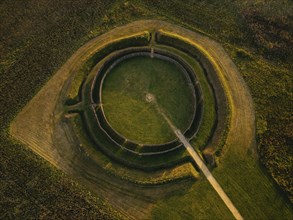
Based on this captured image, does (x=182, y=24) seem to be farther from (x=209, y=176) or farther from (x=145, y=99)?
(x=209, y=176)

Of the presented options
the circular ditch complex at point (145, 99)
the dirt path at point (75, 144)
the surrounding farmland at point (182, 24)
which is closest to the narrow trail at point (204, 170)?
the circular ditch complex at point (145, 99)

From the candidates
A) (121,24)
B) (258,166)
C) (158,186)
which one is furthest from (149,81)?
(258,166)

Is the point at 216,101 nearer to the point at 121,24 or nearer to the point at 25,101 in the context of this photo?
the point at 121,24

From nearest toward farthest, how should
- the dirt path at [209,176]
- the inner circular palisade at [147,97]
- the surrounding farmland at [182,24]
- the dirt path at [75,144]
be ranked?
1. the dirt path at [209,176]
2. the surrounding farmland at [182,24]
3. the dirt path at [75,144]
4. the inner circular palisade at [147,97]

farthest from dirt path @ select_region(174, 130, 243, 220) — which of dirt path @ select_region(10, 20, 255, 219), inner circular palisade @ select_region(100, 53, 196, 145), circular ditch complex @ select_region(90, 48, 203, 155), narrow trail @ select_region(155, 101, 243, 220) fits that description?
dirt path @ select_region(10, 20, 255, 219)

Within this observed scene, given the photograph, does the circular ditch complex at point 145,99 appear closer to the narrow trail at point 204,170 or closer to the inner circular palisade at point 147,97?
the inner circular palisade at point 147,97

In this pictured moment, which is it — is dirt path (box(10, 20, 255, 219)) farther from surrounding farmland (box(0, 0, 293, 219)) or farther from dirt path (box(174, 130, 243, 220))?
dirt path (box(174, 130, 243, 220))

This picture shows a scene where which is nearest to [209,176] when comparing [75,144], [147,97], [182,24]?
[147,97]
